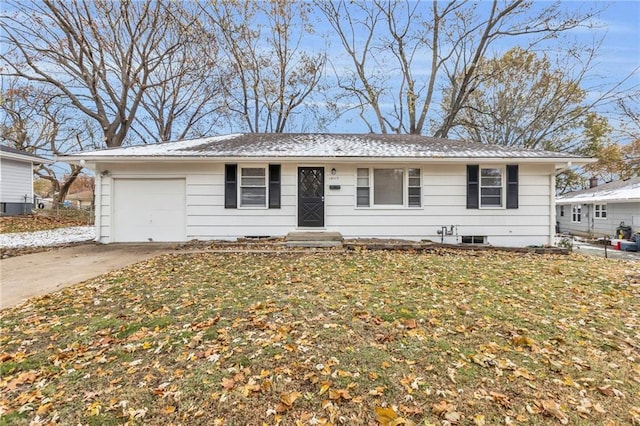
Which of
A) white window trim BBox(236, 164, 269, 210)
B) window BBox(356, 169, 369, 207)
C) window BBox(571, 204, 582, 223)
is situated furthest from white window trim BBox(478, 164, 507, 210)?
window BBox(571, 204, 582, 223)

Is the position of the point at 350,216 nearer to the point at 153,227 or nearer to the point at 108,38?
the point at 153,227

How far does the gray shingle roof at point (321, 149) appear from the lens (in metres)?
9.20

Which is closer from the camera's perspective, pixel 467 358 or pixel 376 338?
pixel 467 358

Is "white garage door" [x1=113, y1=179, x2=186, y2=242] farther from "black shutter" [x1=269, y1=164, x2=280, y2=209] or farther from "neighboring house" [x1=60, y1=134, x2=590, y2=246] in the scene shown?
"black shutter" [x1=269, y1=164, x2=280, y2=209]

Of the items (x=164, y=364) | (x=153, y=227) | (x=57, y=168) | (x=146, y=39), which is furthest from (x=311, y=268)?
(x=57, y=168)

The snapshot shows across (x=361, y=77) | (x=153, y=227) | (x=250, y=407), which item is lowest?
(x=250, y=407)

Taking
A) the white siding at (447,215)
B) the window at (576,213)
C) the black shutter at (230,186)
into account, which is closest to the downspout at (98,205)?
the black shutter at (230,186)

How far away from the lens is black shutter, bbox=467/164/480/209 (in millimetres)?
9586

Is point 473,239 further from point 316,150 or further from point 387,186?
point 316,150

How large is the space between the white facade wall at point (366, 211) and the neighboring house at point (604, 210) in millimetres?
10587

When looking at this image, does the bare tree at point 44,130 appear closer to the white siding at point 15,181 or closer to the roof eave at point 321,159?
the white siding at point 15,181

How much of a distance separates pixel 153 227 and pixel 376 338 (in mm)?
8740

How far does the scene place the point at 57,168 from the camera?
91.1 feet

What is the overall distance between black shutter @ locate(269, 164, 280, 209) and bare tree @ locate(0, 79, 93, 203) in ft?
60.6
